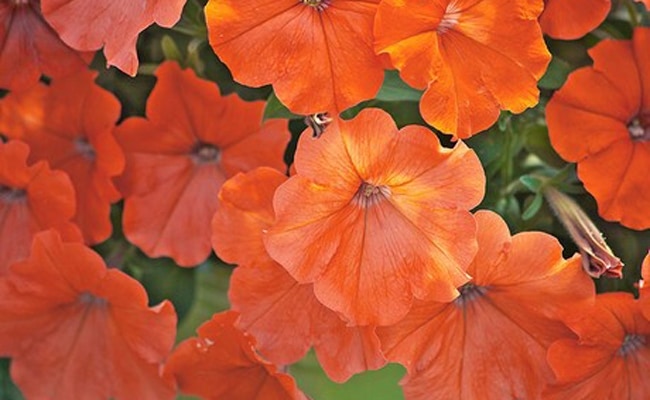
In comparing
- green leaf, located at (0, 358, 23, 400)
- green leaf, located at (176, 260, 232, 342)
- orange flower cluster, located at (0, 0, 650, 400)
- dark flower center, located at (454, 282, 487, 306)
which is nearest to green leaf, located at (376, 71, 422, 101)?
orange flower cluster, located at (0, 0, 650, 400)

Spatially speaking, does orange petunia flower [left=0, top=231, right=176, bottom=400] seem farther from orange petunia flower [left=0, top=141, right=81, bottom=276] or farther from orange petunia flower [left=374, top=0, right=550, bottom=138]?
orange petunia flower [left=374, top=0, right=550, bottom=138]

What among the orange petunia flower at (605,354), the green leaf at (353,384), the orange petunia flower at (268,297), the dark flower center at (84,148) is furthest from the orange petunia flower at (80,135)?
the orange petunia flower at (605,354)

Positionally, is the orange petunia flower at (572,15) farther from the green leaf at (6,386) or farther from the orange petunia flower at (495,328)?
the green leaf at (6,386)

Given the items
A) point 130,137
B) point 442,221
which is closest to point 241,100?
point 130,137

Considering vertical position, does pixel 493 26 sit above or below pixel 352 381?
above

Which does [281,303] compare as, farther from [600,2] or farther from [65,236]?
[600,2]

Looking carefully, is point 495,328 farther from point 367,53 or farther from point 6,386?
point 6,386
